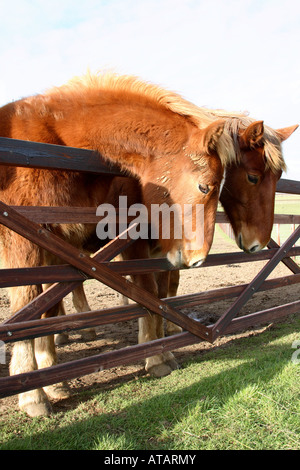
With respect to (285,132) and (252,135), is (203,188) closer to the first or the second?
(252,135)

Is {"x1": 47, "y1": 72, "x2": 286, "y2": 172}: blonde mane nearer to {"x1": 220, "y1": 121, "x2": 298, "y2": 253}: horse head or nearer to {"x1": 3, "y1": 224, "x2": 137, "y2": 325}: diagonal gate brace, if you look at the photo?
{"x1": 220, "y1": 121, "x2": 298, "y2": 253}: horse head

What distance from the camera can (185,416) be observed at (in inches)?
102

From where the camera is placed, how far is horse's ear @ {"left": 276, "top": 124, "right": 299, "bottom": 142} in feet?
13.8

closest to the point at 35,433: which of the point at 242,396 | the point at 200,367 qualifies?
the point at 242,396

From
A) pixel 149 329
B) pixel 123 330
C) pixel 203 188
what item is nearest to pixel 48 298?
pixel 203 188

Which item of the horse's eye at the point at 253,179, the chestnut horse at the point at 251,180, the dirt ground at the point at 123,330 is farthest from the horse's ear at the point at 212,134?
the dirt ground at the point at 123,330

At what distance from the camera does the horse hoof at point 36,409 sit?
2773mm

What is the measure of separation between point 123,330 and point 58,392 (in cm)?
217

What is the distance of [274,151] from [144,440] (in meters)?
2.95

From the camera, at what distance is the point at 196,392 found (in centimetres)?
298

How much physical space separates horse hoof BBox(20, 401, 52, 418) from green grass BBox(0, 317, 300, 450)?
0.17 ft

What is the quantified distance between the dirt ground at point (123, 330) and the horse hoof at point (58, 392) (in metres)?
0.05

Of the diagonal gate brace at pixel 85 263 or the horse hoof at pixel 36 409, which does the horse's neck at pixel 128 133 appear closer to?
the diagonal gate brace at pixel 85 263
